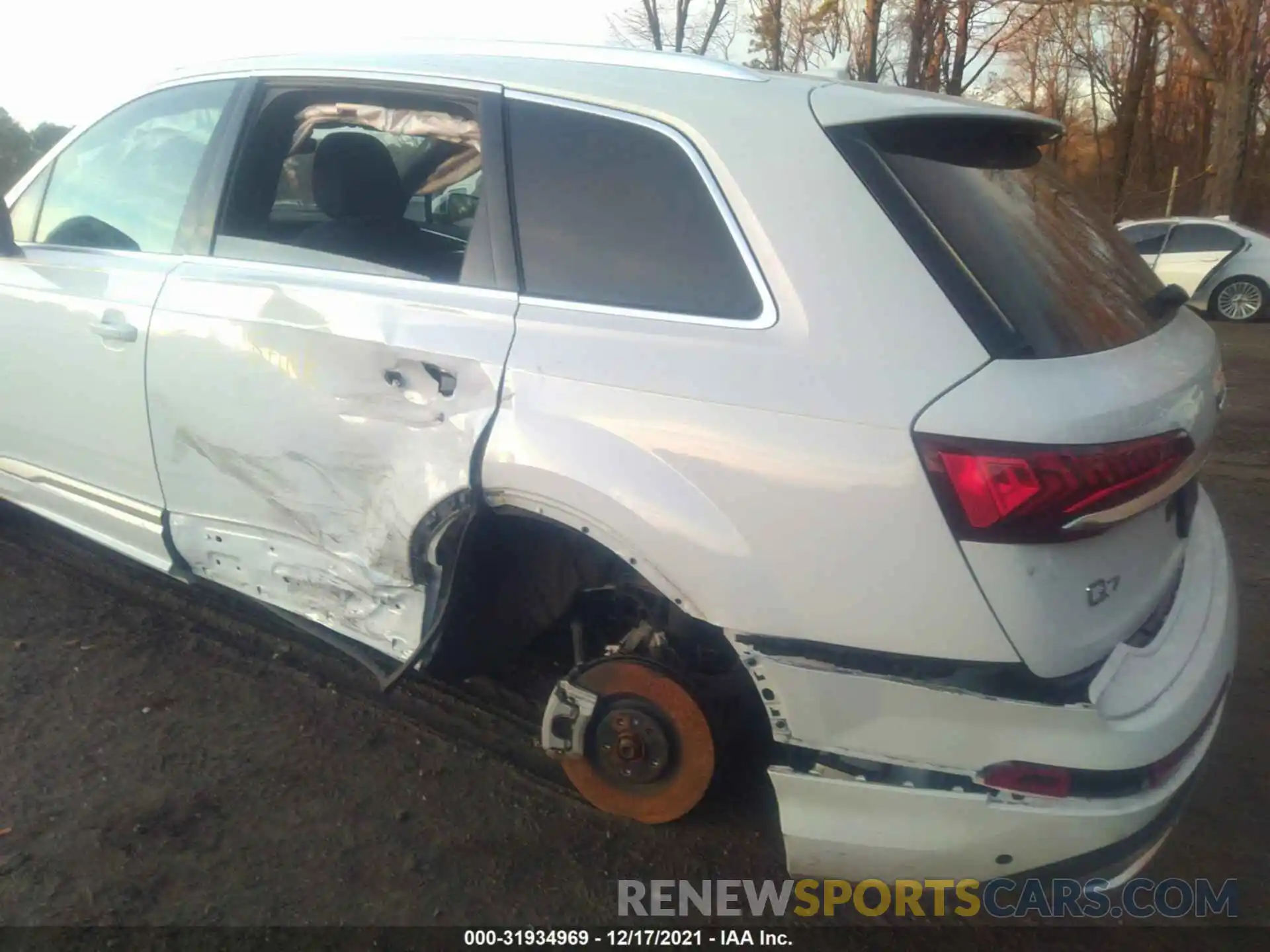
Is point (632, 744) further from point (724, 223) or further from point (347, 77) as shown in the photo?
point (347, 77)

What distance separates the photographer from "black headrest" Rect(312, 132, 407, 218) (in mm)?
3137

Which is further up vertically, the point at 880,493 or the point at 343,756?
the point at 880,493

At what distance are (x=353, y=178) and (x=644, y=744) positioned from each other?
1.85 m

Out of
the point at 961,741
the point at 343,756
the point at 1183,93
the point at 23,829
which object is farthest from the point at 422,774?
the point at 1183,93

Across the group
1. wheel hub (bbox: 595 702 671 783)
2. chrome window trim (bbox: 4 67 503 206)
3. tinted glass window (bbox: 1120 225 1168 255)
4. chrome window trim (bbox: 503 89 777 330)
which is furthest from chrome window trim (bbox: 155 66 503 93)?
tinted glass window (bbox: 1120 225 1168 255)

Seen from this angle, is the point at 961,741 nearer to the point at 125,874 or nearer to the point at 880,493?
the point at 880,493

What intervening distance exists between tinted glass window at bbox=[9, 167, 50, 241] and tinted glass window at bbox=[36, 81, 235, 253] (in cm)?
4

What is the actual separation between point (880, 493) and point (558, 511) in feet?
2.42

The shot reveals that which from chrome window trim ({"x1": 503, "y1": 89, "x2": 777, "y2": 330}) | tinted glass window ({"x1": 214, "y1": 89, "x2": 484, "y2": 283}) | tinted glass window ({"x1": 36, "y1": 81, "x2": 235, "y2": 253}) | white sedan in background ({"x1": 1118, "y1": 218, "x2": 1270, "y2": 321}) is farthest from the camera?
white sedan in background ({"x1": 1118, "y1": 218, "x2": 1270, "y2": 321})

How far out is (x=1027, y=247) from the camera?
227cm

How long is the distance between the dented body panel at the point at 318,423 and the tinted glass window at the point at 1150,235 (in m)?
12.8

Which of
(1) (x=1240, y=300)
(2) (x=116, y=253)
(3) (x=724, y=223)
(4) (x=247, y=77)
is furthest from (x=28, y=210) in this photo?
(1) (x=1240, y=300)

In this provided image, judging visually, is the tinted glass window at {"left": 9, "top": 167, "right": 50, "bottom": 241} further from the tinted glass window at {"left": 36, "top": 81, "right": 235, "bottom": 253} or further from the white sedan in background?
the white sedan in background

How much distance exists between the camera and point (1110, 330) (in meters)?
2.26
